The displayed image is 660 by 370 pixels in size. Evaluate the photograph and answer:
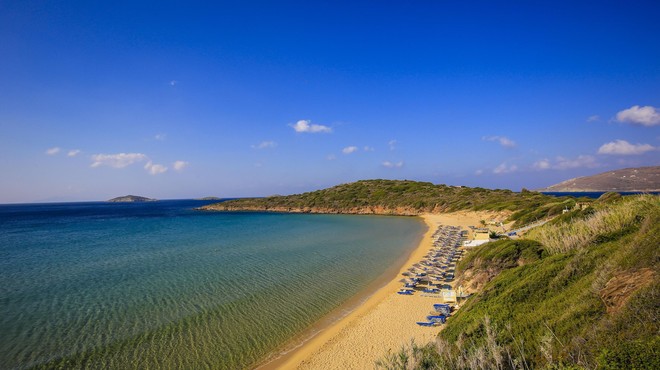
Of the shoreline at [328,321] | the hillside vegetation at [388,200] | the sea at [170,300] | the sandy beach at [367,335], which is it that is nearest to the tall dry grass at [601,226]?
the sandy beach at [367,335]

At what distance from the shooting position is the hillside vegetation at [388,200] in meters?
70.8

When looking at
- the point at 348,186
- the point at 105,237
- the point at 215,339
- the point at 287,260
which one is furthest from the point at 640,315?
the point at 348,186

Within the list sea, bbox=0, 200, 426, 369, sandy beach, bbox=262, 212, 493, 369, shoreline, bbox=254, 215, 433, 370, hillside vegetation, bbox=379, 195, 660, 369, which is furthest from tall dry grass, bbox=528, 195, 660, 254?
sea, bbox=0, 200, 426, 369

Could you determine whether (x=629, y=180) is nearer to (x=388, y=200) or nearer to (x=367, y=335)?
(x=388, y=200)

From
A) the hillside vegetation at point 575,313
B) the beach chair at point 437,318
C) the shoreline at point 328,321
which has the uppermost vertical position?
the hillside vegetation at point 575,313

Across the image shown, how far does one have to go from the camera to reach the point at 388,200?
88750 millimetres

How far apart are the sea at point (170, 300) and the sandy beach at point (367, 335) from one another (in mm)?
1251

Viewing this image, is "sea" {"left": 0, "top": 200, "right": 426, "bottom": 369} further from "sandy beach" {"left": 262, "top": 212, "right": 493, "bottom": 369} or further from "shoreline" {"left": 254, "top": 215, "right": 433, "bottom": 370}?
"sandy beach" {"left": 262, "top": 212, "right": 493, "bottom": 369}

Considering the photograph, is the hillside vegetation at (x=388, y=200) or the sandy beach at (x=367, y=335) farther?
the hillside vegetation at (x=388, y=200)

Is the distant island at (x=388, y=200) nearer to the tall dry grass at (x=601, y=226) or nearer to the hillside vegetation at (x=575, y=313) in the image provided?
the tall dry grass at (x=601, y=226)

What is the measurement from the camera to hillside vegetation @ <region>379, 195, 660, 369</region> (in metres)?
4.96

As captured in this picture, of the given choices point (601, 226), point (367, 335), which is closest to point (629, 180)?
point (601, 226)

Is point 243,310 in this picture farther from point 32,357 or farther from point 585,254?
point 585,254

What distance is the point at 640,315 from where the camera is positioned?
5.05 metres
